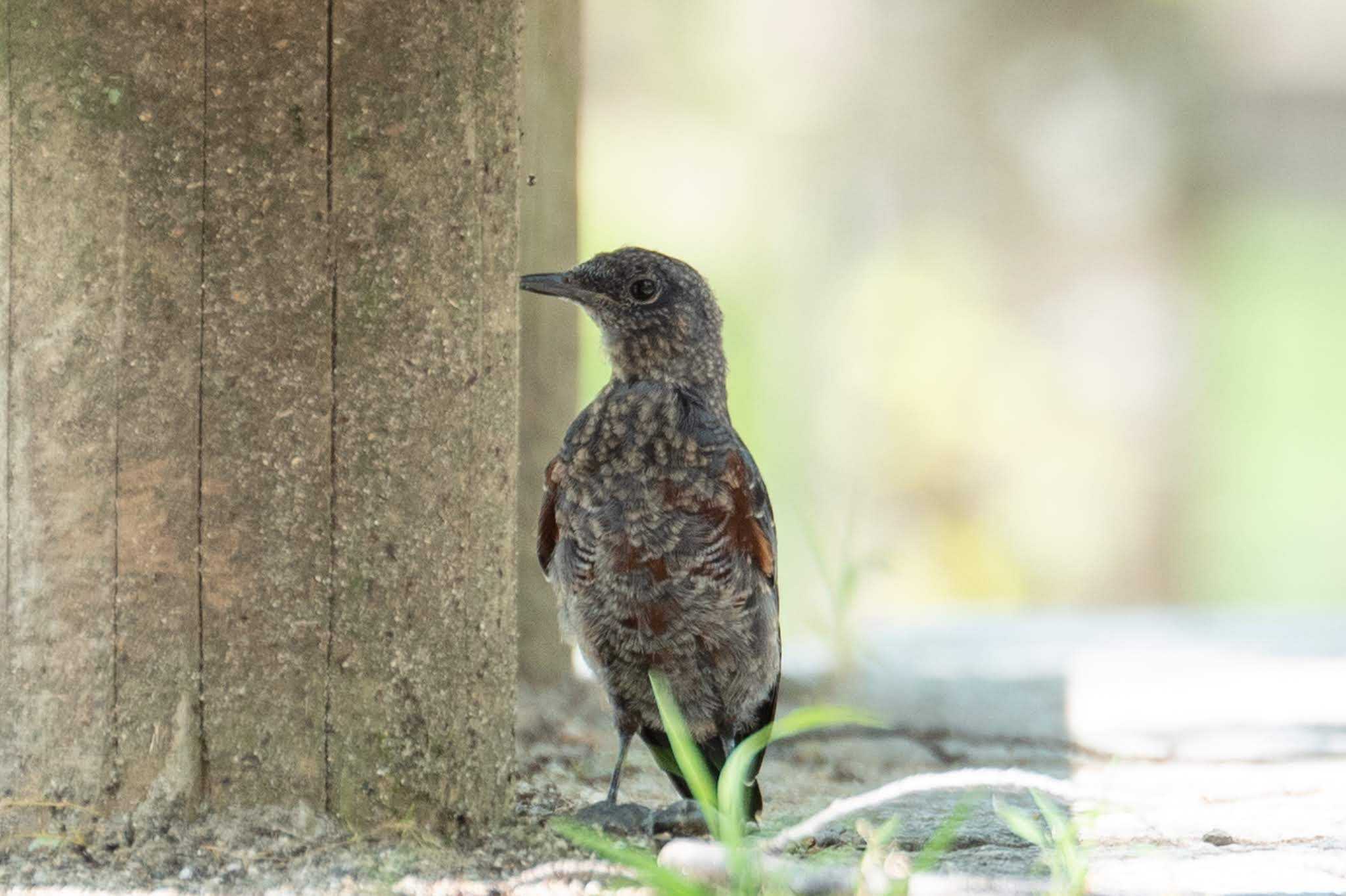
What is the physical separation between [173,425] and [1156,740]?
3318mm

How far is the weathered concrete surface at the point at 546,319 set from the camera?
16.0ft

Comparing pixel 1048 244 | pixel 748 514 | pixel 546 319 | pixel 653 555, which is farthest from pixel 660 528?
pixel 1048 244

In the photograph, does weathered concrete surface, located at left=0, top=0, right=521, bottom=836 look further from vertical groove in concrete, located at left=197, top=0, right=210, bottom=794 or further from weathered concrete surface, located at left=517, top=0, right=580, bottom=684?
weathered concrete surface, located at left=517, top=0, right=580, bottom=684

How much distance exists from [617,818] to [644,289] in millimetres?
1245

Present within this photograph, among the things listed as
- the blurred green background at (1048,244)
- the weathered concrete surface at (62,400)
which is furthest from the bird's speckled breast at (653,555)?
the blurred green background at (1048,244)

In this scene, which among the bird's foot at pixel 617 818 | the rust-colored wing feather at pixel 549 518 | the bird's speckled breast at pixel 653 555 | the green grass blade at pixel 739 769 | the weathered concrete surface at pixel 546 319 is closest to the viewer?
the green grass blade at pixel 739 769

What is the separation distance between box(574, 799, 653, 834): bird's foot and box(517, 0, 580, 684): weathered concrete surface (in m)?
1.66

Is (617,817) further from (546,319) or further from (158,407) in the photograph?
(546,319)

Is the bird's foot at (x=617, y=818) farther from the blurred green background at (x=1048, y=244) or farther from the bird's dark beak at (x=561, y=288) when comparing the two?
the blurred green background at (x=1048, y=244)

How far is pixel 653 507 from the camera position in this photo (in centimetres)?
347

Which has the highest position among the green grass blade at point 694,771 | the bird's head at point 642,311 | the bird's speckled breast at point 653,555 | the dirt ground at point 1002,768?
the bird's head at point 642,311

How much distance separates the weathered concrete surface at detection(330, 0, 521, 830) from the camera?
3.02 m

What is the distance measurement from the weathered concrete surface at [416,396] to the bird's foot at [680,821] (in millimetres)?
369

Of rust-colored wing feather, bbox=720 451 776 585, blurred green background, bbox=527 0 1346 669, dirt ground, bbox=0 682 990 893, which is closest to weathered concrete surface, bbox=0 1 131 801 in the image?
dirt ground, bbox=0 682 990 893
